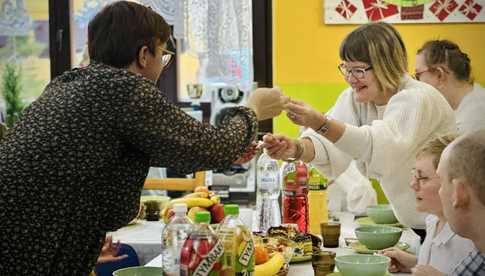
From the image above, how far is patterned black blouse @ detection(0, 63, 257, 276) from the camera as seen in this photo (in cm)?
157

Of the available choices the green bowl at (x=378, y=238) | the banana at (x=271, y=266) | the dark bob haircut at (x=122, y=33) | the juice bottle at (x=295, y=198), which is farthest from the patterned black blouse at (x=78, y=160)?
the juice bottle at (x=295, y=198)

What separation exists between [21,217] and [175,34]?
3.07 meters

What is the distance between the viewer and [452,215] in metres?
1.74

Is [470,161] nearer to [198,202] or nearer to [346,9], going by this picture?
[198,202]

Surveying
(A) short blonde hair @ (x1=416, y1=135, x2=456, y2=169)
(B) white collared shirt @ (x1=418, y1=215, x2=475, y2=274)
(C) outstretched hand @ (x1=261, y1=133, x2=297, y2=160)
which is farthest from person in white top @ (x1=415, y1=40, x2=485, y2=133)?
(B) white collared shirt @ (x1=418, y1=215, x2=475, y2=274)

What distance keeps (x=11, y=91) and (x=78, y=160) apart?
352 cm

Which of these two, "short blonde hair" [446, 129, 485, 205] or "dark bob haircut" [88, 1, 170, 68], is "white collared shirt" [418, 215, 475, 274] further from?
"dark bob haircut" [88, 1, 170, 68]

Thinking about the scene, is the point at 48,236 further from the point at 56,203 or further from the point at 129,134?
the point at 129,134

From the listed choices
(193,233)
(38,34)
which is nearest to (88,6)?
(38,34)

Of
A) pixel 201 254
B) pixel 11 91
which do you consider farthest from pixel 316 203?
pixel 11 91

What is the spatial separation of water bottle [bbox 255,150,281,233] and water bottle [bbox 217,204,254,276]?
3.56 feet

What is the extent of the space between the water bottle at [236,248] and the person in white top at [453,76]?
2.37 meters

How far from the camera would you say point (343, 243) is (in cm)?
258

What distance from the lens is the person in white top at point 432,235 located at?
1.97 m
